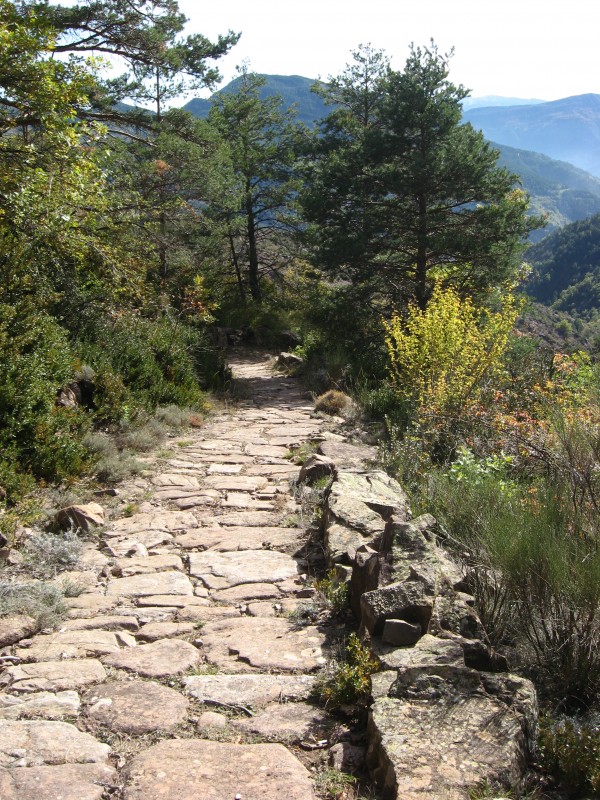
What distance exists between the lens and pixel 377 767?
2.27 m

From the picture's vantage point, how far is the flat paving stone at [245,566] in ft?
14.2

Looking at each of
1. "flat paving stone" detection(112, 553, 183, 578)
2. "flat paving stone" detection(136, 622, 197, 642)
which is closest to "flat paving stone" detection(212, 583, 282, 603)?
"flat paving stone" detection(136, 622, 197, 642)

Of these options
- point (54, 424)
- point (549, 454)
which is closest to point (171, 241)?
point (54, 424)

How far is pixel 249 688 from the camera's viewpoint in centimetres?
294

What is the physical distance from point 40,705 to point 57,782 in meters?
0.58

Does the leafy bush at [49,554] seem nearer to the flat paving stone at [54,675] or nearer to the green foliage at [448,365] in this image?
the flat paving stone at [54,675]

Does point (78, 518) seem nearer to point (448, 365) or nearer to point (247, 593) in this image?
point (247, 593)

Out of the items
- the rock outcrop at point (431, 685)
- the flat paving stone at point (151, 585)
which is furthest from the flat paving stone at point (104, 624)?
the rock outcrop at point (431, 685)

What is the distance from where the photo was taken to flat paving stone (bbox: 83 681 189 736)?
259 cm

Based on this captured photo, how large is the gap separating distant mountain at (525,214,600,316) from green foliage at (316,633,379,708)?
90.2m

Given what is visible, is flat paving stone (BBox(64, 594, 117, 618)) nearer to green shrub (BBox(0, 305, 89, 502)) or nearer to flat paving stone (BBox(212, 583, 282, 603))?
flat paving stone (BBox(212, 583, 282, 603))

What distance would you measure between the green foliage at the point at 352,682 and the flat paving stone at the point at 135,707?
24.0 inches

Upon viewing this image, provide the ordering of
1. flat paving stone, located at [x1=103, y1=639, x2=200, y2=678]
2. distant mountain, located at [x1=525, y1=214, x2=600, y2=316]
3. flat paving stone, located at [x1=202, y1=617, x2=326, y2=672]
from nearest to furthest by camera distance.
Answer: flat paving stone, located at [x1=103, y1=639, x2=200, y2=678]
flat paving stone, located at [x1=202, y1=617, x2=326, y2=672]
distant mountain, located at [x1=525, y1=214, x2=600, y2=316]

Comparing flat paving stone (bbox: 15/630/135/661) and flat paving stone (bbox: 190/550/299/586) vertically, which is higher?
flat paving stone (bbox: 15/630/135/661)
